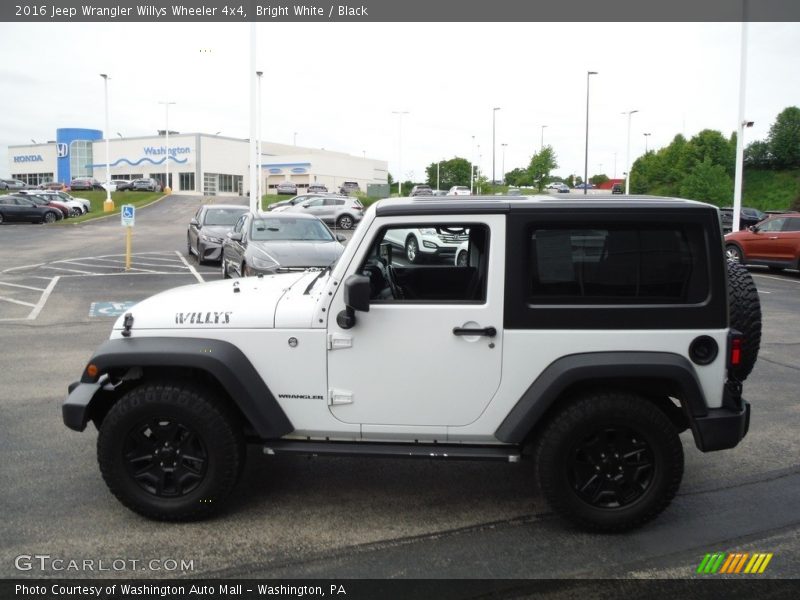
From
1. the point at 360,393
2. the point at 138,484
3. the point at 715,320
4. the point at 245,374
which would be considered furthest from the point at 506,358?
the point at 138,484

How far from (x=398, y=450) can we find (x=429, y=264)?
131 centimetres

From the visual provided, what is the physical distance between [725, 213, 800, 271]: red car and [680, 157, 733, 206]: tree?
103ft

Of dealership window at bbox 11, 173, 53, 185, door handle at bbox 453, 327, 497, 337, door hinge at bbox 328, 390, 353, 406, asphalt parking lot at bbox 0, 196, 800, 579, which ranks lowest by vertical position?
asphalt parking lot at bbox 0, 196, 800, 579

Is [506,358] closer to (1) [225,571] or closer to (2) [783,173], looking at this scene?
(1) [225,571]

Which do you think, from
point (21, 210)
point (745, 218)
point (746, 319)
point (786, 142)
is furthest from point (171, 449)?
point (786, 142)

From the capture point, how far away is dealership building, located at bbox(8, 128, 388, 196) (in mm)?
85938

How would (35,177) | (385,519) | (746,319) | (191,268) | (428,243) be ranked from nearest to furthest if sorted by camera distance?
(385,519)
(746,319)
(428,243)
(191,268)
(35,177)

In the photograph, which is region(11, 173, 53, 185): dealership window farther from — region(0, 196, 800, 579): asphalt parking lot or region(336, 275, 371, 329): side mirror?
region(336, 275, 371, 329): side mirror

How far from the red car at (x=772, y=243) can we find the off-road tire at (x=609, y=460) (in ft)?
59.0

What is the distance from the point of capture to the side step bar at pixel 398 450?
4.11m

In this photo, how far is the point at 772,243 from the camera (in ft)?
67.3

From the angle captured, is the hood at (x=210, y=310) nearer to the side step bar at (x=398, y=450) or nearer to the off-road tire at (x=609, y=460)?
the side step bar at (x=398, y=450)

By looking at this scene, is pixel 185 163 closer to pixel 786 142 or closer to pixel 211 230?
pixel 786 142

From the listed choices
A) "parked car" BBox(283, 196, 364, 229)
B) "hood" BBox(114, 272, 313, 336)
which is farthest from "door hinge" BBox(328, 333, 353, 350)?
"parked car" BBox(283, 196, 364, 229)
